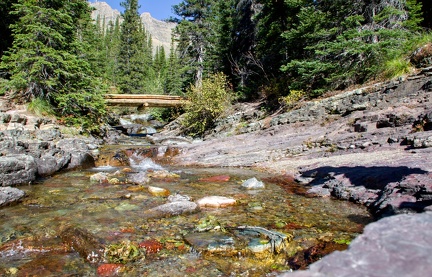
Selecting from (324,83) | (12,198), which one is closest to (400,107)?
(324,83)

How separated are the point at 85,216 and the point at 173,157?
859 cm

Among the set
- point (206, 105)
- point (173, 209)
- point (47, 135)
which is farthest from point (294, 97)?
point (47, 135)

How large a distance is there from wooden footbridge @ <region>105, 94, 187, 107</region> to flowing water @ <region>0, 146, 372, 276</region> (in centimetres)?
1808

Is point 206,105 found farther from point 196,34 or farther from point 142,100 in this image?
point 196,34

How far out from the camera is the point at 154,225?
189 inches

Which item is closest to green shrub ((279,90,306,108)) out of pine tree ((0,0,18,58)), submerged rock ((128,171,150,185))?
submerged rock ((128,171,150,185))

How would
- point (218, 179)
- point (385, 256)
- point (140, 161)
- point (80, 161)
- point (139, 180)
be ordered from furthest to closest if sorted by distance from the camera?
point (140, 161) < point (80, 161) < point (218, 179) < point (139, 180) < point (385, 256)

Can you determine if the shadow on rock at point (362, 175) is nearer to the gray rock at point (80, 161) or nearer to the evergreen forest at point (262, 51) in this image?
the evergreen forest at point (262, 51)

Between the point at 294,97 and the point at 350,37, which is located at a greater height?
the point at 350,37

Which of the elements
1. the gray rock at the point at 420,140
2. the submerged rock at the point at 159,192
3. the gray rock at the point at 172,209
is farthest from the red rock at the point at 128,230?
the gray rock at the point at 420,140

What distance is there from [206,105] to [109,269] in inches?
709

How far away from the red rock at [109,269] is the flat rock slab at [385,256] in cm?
268

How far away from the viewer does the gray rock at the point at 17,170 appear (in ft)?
25.5

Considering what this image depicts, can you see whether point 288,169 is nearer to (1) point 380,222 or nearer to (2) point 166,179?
(2) point 166,179
